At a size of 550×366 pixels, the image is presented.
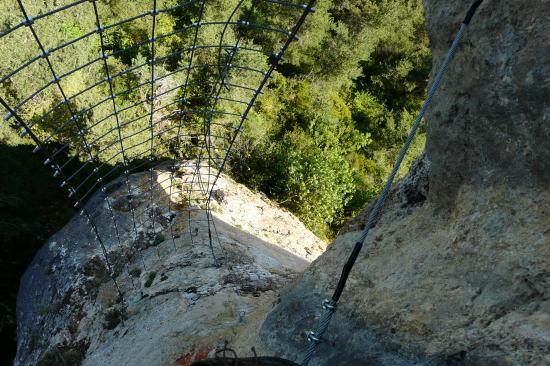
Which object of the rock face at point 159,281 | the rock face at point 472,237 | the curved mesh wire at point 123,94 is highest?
the curved mesh wire at point 123,94

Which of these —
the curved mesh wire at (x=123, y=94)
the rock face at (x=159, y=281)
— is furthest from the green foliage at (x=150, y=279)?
the curved mesh wire at (x=123, y=94)

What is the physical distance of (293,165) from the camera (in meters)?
13.0

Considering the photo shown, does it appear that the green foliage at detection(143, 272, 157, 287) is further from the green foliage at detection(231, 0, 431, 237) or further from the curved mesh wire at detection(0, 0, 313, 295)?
the green foliage at detection(231, 0, 431, 237)

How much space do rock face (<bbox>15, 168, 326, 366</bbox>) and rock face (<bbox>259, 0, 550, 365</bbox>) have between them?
1340 mm

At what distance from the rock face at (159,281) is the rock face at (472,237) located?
134cm

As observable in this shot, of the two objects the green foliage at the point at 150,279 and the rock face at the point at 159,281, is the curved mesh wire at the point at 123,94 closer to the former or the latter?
the rock face at the point at 159,281

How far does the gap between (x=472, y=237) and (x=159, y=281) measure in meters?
4.71

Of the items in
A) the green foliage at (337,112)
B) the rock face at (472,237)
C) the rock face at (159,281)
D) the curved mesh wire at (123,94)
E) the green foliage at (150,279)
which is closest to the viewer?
the rock face at (472,237)

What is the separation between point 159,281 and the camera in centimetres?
654

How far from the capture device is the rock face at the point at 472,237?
103 inches

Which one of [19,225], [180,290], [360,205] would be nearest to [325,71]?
[360,205]

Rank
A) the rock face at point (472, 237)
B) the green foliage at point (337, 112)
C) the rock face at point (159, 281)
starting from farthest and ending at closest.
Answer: the green foliage at point (337, 112) → the rock face at point (159, 281) → the rock face at point (472, 237)

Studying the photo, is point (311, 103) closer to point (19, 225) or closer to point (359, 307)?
point (19, 225)

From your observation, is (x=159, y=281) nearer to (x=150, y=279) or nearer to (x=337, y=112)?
(x=150, y=279)
